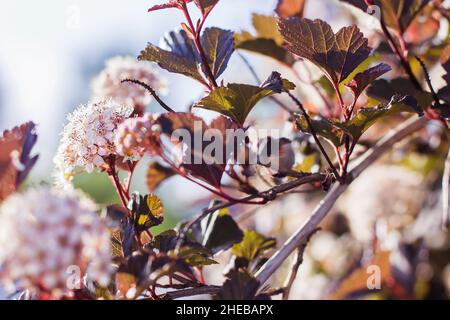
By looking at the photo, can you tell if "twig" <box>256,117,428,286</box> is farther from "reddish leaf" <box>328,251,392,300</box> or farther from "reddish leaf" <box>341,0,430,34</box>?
"reddish leaf" <box>328,251,392,300</box>

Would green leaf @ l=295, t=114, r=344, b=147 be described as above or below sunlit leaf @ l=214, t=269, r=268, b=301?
above

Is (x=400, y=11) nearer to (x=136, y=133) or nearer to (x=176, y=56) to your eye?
(x=176, y=56)

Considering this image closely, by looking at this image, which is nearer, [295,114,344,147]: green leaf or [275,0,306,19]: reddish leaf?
[295,114,344,147]: green leaf

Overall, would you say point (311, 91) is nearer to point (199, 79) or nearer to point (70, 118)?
point (199, 79)

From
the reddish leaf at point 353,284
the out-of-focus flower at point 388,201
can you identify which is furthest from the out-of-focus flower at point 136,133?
the out-of-focus flower at point 388,201

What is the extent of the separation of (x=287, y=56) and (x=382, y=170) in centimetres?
59

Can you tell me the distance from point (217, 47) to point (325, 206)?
260 millimetres

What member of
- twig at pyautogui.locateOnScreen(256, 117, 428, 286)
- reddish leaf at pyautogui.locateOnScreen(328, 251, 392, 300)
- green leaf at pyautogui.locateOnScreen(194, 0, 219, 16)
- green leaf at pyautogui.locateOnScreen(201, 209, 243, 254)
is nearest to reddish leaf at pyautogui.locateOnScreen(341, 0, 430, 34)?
twig at pyautogui.locateOnScreen(256, 117, 428, 286)

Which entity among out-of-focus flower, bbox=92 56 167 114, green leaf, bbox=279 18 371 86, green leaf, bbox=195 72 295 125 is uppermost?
out-of-focus flower, bbox=92 56 167 114

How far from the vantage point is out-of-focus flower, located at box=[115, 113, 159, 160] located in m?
0.65

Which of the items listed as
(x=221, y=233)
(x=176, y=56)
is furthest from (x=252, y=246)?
(x=176, y=56)

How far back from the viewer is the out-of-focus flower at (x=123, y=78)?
961 mm

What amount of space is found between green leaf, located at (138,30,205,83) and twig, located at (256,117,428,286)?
0.24 meters

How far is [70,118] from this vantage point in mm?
778
